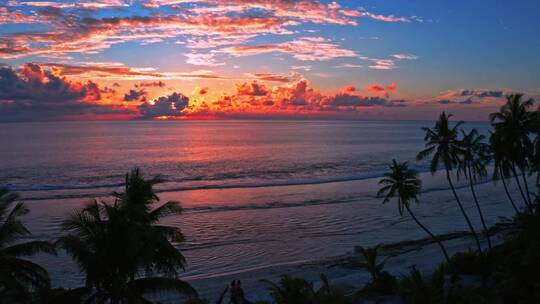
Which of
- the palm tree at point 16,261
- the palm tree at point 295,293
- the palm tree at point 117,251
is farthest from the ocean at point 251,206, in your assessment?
the palm tree at point 16,261

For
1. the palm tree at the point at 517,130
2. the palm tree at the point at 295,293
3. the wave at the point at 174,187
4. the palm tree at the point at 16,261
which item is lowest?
the wave at the point at 174,187

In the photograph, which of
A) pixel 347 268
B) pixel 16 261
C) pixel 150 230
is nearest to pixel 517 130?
pixel 347 268

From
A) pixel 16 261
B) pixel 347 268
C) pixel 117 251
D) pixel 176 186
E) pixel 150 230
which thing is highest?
pixel 150 230

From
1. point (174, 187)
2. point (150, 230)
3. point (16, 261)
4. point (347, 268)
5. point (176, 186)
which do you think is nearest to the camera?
point (150, 230)

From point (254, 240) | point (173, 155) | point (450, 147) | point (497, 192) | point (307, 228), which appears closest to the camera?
point (450, 147)

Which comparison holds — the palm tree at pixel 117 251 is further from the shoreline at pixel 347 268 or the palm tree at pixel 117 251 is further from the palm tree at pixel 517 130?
the palm tree at pixel 517 130

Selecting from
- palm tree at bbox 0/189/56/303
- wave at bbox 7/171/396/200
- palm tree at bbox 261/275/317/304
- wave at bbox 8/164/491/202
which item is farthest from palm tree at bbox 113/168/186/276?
wave at bbox 7/171/396/200

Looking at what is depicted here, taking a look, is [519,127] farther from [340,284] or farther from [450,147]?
[340,284]

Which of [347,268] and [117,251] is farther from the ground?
[117,251]

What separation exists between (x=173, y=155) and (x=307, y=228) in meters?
67.2

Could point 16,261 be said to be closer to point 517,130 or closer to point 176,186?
point 517,130

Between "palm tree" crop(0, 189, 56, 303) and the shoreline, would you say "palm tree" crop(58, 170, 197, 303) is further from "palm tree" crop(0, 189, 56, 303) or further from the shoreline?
the shoreline

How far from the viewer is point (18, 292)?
1387cm

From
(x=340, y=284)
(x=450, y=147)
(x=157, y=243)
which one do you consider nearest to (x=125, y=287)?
(x=157, y=243)
